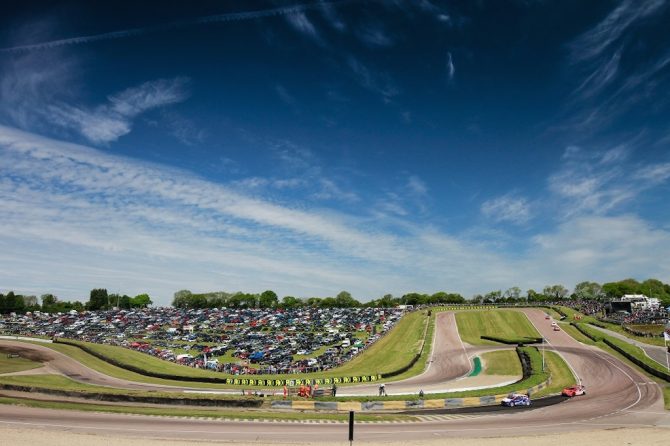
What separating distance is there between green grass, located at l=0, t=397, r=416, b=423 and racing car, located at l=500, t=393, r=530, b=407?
35.6 ft

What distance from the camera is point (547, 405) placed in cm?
4447

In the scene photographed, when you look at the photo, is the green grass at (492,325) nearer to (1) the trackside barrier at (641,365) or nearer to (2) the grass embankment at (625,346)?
(2) the grass embankment at (625,346)

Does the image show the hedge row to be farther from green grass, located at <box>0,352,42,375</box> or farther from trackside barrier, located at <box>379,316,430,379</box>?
green grass, located at <box>0,352,42,375</box>

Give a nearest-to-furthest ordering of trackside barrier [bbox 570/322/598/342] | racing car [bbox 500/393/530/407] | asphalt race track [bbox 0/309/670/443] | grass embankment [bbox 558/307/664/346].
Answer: asphalt race track [bbox 0/309/670/443]
racing car [bbox 500/393/530/407]
grass embankment [bbox 558/307/664/346]
trackside barrier [bbox 570/322/598/342]

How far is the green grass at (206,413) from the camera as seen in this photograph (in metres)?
37.4

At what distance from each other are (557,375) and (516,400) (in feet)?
68.6

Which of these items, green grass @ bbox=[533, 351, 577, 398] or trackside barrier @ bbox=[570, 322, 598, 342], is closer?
green grass @ bbox=[533, 351, 577, 398]

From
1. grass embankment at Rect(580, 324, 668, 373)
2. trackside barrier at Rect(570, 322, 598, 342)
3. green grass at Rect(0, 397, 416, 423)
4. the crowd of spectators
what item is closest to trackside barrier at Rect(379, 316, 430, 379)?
the crowd of spectators

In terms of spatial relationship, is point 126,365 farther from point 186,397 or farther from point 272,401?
point 272,401

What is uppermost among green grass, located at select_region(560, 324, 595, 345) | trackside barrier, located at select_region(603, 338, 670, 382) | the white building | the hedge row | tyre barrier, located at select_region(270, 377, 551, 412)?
the white building

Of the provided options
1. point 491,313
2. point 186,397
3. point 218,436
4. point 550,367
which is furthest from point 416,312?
point 218,436

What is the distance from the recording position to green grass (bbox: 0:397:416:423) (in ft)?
123

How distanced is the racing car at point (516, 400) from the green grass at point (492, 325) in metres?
50.3

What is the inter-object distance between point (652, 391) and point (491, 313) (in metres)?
77.1
